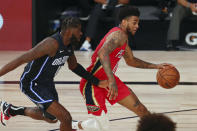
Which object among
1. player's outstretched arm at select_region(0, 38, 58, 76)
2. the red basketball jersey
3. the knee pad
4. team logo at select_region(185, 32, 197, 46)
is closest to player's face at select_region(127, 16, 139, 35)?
the red basketball jersey

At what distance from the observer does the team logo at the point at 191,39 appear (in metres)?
10.2

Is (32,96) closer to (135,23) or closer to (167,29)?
(135,23)

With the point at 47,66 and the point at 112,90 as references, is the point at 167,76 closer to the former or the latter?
the point at 112,90

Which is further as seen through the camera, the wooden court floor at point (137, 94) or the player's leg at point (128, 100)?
the wooden court floor at point (137, 94)

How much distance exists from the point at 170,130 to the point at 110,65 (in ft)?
6.19

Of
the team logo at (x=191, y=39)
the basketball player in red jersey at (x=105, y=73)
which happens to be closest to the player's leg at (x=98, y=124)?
the basketball player in red jersey at (x=105, y=73)

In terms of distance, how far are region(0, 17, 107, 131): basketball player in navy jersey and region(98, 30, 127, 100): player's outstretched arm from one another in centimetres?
21

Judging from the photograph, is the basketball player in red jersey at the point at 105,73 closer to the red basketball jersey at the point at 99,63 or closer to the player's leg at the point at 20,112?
the red basketball jersey at the point at 99,63

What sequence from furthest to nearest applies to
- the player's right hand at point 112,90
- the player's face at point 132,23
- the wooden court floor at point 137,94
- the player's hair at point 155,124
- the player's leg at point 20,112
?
the wooden court floor at point 137,94, the player's leg at point 20,112, the player's face at point 132,23, the player's right hand at point 112,90, the player's hair at point 155,124

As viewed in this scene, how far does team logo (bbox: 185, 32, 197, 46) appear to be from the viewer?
10.2 meters

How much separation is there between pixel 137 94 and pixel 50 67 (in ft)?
8.29

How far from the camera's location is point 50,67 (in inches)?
164

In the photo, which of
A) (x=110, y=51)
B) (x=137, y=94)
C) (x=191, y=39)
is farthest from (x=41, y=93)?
(x=191, y=39)

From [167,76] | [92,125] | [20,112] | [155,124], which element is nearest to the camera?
[155,124]
